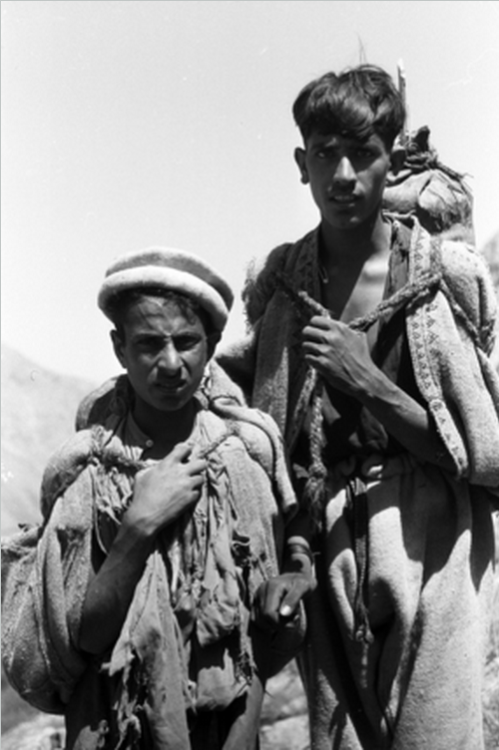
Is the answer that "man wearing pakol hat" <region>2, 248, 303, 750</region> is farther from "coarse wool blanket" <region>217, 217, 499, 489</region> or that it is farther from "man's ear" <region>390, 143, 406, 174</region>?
"man's ear" <region>390, 143, 406, 174</region>

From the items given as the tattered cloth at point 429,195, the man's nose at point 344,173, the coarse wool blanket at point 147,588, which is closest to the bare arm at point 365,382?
Result: the coarse wool blanket at point 147,588

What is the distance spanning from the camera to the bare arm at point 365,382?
394cm

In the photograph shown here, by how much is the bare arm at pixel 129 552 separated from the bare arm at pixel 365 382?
0.50 m

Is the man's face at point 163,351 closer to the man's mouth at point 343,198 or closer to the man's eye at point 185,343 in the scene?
the man's eye at point 185,343

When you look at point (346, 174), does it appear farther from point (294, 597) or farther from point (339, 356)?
point (294, 597)

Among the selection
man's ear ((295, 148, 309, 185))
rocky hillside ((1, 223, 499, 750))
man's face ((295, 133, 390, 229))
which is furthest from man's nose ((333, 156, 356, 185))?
rocky hillside ((1, 223, 499, 750))

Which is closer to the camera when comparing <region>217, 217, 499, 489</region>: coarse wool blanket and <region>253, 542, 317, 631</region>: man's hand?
<region>253, 542, 317, 631</region>: man's hand

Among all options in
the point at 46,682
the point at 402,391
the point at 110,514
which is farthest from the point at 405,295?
the point at 46,682

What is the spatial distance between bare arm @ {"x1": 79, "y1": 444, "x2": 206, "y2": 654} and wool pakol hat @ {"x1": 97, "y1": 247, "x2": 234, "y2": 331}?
0.43m

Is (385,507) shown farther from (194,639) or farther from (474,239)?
(474,239)

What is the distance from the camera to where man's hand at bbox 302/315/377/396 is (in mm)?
3936

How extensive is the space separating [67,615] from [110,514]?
0.26 metres

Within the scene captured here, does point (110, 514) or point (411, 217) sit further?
point (411, 217)

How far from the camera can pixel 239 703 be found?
143 inches
